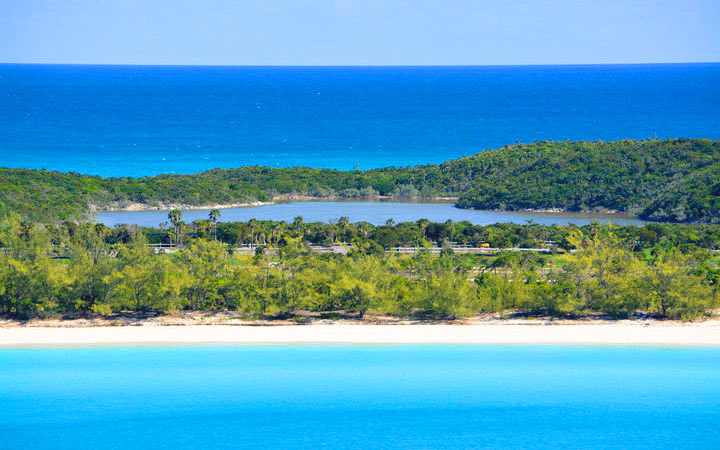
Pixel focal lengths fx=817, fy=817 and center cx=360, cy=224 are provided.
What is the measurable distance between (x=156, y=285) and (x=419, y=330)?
11635 millimetres

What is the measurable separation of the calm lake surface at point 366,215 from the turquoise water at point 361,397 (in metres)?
32.6

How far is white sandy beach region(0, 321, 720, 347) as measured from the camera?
108ft

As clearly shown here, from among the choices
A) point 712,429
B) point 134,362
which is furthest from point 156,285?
point 712,429

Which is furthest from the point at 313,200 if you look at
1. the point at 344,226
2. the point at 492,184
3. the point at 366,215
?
the point at 344,226

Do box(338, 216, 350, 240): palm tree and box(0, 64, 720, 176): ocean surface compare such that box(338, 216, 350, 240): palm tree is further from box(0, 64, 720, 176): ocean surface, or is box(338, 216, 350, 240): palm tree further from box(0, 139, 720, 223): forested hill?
box(0, 64, 720, 176): ocean surface

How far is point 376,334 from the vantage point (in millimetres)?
33719

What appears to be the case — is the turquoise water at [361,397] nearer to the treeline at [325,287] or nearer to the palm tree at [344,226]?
the treeline at [325,287]

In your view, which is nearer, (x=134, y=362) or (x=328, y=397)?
(x=328, y=397)

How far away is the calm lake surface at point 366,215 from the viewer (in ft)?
218

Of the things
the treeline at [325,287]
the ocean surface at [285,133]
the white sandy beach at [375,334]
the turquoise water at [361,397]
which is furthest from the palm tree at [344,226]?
the ocean surface at [285,133]

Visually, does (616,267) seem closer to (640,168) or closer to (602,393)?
(602,393)

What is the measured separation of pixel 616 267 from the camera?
122 ft

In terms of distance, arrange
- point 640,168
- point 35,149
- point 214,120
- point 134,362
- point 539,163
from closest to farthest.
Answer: point 134,362, point 640,168, point 539,163, point 35,149, point 214,120

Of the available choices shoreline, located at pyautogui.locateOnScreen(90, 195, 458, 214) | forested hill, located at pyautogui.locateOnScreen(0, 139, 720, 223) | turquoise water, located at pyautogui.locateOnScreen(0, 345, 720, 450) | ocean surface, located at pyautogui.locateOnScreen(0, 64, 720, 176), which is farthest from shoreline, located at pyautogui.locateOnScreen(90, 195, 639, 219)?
turquoise water, located at pyautogui.locateOnScreen(0, 345, 720, 450)
